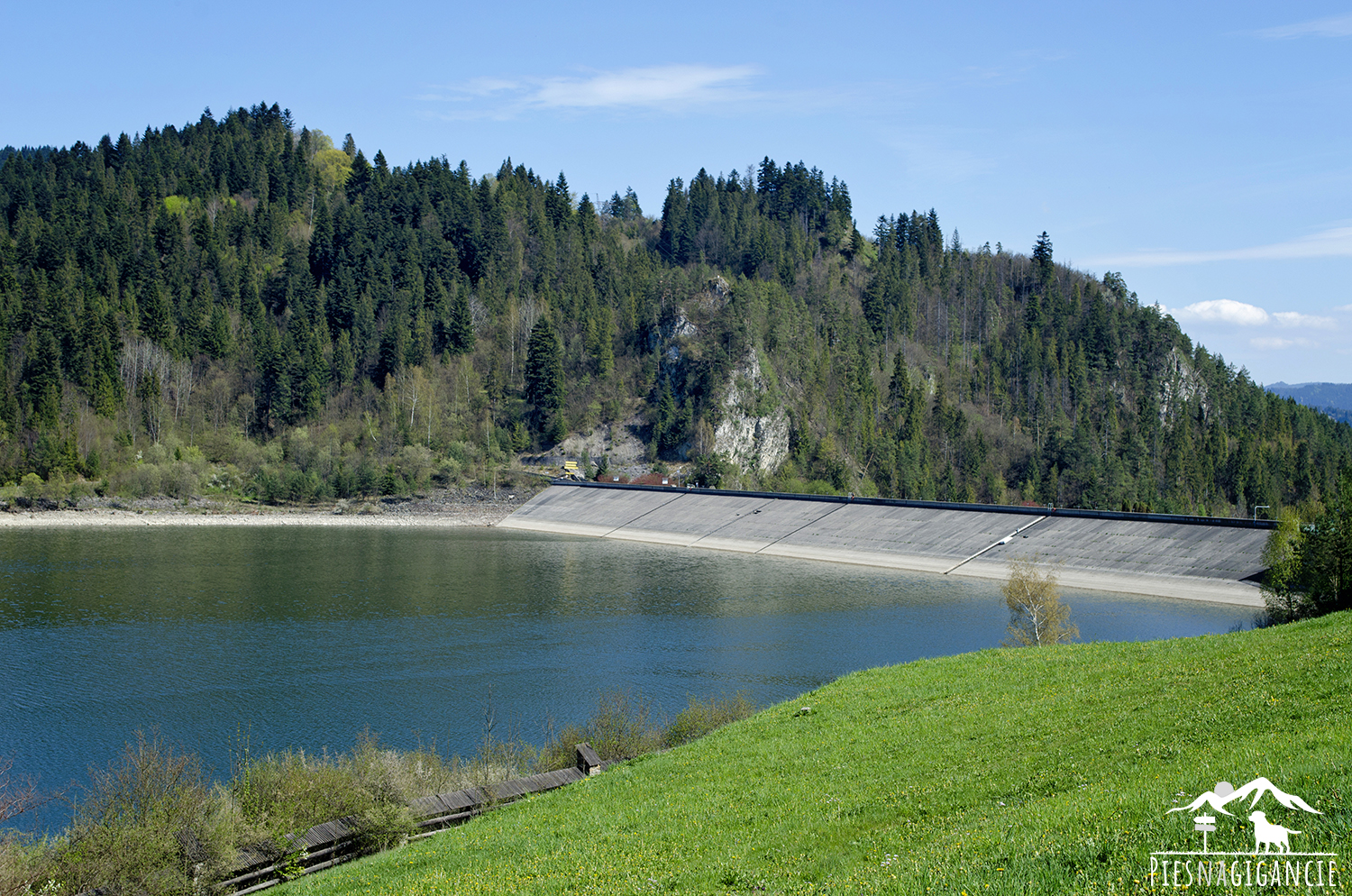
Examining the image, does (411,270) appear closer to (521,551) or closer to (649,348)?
(649,348)

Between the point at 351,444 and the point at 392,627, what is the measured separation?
81153mm

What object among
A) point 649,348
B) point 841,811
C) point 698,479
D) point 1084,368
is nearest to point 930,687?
point 841,811

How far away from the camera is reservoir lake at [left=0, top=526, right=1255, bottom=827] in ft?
95.8

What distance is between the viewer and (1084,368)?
522 feet

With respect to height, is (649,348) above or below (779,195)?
below

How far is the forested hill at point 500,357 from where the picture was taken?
376ft

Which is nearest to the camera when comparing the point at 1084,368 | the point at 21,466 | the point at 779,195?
the point at 21,466

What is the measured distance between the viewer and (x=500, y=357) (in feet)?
459

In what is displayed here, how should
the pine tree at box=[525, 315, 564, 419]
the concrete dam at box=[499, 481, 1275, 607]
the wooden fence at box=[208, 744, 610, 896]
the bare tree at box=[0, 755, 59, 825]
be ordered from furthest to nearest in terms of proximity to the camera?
the pine tree at box=[525, 315, 564, 419] < the concrete dam at box=[499, 481, 1275, 607] < the bare tree at box=[0, 755, 59, 825] < the wooden fence at box=[208, 744, 610, 896]

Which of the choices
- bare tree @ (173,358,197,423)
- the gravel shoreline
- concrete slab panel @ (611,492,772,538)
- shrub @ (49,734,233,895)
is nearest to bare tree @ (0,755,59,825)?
shrub @ (49,734,233,895)

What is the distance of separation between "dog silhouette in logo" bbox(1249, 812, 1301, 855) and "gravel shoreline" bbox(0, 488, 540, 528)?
99.0 meters

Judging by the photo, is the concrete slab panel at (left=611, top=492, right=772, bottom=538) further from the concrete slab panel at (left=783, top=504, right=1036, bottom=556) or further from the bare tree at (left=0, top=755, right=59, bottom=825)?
the bare tree at (left=0, top=755, right=59, bottom=825)

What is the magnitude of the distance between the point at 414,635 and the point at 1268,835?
39.1 meters

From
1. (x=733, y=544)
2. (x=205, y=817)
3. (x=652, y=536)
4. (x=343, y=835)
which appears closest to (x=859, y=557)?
(x=733, y=544)
